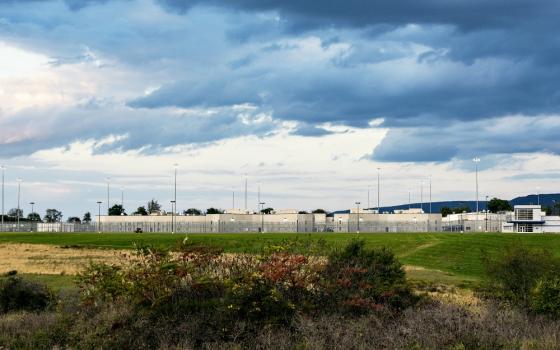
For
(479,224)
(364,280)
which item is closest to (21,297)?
(364,280)

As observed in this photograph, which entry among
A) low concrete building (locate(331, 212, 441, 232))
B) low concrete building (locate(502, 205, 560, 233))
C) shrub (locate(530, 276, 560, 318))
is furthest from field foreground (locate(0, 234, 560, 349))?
low concrete building (locate(502, 205, 560, 233))

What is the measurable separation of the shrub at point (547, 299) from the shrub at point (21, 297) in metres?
12.6

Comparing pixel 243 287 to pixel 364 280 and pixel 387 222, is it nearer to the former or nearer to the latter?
pixel 364 280

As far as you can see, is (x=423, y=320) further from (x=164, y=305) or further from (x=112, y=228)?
(x=112, y=228)

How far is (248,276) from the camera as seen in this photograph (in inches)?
608

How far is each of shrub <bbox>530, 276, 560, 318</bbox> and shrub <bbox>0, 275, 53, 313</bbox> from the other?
12628mm

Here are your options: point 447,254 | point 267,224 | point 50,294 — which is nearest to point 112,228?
point 267,224

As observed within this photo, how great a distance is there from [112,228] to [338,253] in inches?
6031

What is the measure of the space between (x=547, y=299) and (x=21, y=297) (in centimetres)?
1386

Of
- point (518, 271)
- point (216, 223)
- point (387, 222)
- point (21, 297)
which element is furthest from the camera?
point (387, 222)

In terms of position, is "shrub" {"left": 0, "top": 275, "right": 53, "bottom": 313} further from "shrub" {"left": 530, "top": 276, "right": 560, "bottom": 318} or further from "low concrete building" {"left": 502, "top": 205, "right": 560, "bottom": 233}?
"low concrete building" {"left": 502, "top": 205, "right": 560, "bottom": 233}

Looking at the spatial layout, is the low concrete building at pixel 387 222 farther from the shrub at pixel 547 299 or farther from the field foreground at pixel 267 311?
the field foreground at pixel 267 311

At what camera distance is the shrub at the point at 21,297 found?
19469 mm

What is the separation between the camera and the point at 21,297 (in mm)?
19828
